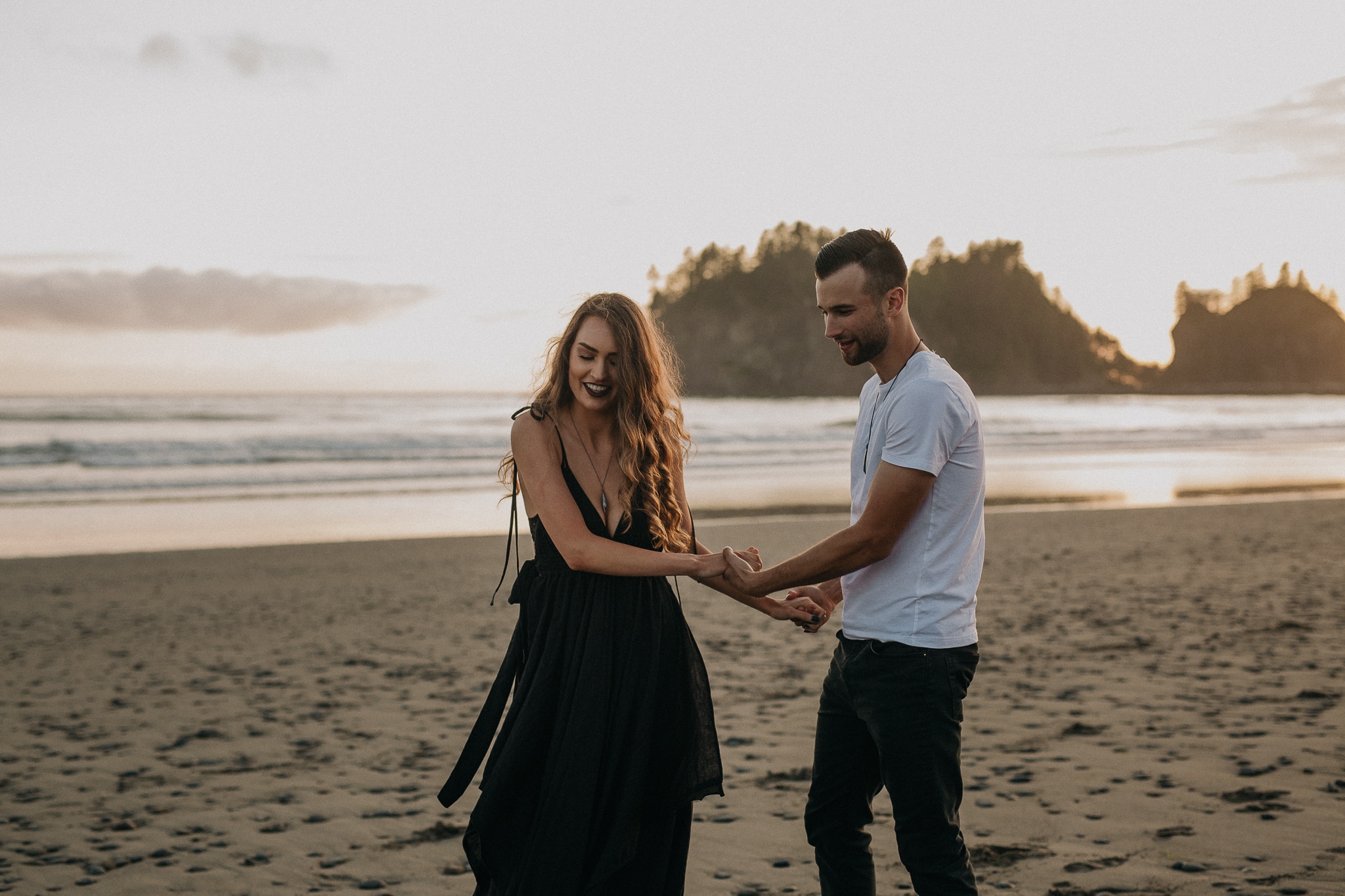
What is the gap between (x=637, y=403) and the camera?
2764 millimetres

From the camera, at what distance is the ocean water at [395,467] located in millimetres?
14500

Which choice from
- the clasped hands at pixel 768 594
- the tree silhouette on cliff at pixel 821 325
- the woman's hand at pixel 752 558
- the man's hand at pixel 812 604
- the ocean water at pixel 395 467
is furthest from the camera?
the tree silhouette on cliff at pixel 821 325

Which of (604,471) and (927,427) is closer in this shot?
(927,427)

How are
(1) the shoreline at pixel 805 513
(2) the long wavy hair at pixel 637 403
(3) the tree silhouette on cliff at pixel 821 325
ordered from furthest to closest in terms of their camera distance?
(3) the tree silhouette on cliff at pixel 821 325
(1) the shoreline at pixel 805 513
(2) the long wavy hair at pixel 637 403

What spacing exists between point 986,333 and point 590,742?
107149mm

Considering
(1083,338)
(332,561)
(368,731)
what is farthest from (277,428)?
(1083,338)

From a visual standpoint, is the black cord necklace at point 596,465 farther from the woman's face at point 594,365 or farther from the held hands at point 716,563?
the held hands at point 716,563

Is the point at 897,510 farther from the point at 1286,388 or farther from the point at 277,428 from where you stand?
the point at 1286,388

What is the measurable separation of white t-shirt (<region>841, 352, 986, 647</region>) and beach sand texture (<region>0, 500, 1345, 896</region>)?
1.62 m

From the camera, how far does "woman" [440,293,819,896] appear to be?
2.63m

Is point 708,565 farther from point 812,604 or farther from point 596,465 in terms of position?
point 812,604

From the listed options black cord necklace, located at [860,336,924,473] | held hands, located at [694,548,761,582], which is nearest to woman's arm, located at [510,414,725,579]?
held hands, located at [694,548,761,582]

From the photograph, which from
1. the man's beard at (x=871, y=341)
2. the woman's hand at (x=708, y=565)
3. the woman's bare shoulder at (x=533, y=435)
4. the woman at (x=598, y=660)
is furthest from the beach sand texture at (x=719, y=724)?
the man's beard at (x=871, y=341)

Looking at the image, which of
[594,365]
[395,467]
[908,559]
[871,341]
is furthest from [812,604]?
[395,467]
